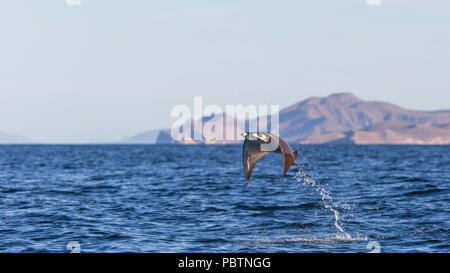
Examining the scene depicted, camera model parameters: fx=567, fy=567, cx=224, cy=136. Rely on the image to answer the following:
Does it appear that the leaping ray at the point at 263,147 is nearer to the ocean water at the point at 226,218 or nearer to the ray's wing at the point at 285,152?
the ray's wing at the point at 285,152

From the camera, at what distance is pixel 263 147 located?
64.1 feet

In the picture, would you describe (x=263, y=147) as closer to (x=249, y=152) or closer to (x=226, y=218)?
(x=249, y=152)

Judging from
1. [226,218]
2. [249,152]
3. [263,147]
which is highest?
[263,147]

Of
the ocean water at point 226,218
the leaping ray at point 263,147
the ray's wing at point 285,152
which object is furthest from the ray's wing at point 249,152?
the ocean water at point 226,218

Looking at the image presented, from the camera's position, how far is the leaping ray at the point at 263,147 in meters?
18.7

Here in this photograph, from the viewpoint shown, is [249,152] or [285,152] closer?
[285,152]

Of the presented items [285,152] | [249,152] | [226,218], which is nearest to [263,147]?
[249,152]

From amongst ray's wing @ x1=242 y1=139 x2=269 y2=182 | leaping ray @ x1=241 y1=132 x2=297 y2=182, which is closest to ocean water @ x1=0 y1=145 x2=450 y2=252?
ray's wing @ x1=242 y1=139 x2=269 y2=182

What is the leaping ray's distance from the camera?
18.7 m
